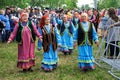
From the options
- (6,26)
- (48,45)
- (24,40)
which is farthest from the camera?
Result: (6,26)

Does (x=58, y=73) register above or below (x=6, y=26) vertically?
below

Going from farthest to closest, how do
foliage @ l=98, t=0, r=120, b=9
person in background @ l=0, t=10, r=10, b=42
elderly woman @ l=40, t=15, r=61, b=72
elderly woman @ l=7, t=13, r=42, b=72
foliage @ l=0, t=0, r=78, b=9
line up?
1. foliage @ l=98, t=0, r=120, b=9
2. foliage @ l=0, t=0, r=78, b=9
3. person in background @ l=0, t=10, r=10, b=42
4. elderly woman @ l=40, t=15, r=61, b=72
5. elderly woman @ l=7, t=13, r=42, b=72

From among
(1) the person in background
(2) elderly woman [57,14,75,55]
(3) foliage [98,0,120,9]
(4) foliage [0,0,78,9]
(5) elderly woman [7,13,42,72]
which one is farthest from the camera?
(3) foliage [98,0,120,9]

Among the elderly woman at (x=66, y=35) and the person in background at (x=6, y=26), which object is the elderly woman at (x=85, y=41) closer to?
the elderly woman at (x=66, y=35)

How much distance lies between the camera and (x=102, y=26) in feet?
37.7

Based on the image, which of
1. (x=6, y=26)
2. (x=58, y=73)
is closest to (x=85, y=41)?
(x=58, y=73)

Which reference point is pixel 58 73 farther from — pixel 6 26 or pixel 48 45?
pixel 6 26

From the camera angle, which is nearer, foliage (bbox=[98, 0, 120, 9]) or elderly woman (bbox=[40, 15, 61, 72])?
elderly woman (bbox=[40, 15, 61, 72])

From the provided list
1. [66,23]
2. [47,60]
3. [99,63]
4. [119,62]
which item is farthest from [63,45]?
[119,62]

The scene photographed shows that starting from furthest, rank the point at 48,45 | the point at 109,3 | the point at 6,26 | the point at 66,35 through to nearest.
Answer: the point at 109,3 → the point at 6,26 → the point at 66,35 → the point at 48,45

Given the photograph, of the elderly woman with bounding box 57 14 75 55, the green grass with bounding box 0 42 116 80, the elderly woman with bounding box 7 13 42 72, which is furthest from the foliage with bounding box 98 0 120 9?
the elderly woman with bounding box 7 13 42 72

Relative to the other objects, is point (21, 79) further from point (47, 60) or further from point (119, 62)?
point (119, 62)

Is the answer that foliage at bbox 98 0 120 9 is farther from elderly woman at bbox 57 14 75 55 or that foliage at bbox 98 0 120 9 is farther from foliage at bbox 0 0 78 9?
elderly woman at bbox 57 14 75 55

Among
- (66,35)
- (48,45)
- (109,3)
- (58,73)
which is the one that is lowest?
(58,73)
